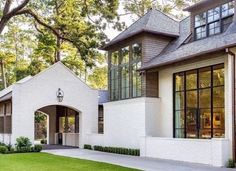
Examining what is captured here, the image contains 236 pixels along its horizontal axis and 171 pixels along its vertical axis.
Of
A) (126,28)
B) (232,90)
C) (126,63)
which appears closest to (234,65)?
(232,90)

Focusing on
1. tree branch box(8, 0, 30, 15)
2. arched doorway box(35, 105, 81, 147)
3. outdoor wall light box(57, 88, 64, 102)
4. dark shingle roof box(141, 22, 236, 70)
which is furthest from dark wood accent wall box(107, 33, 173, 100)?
arched doorway box(35, 105, 81, 147)

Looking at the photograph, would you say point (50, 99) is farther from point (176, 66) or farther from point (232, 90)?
point (232, 90)

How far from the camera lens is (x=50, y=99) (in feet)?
75.0

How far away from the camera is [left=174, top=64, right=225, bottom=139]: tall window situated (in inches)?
625

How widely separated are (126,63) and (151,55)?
197 cm

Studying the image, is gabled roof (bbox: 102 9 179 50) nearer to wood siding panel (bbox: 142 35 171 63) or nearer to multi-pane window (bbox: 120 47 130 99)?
wood siding panel (bbox: 142 35 171 63)

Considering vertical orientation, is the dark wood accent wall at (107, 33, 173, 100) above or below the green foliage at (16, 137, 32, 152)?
above

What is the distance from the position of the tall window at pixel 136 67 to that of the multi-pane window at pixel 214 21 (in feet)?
11.0

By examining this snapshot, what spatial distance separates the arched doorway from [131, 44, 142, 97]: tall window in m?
6.14

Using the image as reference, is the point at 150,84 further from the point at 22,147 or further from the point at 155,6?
the point at 155,6

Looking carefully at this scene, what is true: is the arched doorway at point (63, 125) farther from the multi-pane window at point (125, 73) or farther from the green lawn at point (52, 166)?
the green lawn at point (52, 166)

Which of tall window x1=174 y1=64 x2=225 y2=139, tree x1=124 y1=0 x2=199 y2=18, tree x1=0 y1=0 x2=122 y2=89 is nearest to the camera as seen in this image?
tall window x1=174 y1=64 x2=225 y2=139

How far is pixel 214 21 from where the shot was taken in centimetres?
1759

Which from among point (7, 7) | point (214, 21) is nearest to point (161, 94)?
point (214, 21)
